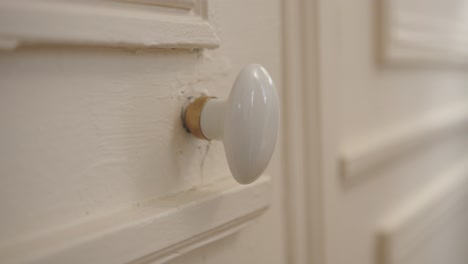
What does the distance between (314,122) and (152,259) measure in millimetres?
187

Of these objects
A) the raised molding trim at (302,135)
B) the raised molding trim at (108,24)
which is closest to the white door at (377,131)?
the raised molding trim at (302,135)

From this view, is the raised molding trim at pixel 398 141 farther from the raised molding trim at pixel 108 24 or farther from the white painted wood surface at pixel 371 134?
the raised molding trim at pixel 108 24

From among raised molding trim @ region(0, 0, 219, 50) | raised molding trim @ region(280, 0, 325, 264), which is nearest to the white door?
raised molding trim @ region(280, 0, 325, 264)

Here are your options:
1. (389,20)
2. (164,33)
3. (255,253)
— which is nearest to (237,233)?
(255,253)

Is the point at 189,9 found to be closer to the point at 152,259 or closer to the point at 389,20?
the point at 152,259

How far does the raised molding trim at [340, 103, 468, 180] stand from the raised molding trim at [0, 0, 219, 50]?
0.22 meters

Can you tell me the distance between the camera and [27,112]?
6.5 inches

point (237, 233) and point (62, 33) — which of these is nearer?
point (62, 33)

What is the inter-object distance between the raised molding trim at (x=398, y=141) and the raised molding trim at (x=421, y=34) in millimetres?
82

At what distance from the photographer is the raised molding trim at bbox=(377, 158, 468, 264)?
46 centimetres

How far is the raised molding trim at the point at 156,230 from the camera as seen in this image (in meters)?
0.17

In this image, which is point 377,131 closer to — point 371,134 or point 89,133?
point 371,134

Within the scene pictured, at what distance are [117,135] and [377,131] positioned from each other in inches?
13.6

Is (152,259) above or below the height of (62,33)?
below
